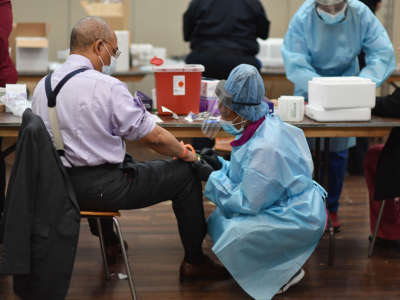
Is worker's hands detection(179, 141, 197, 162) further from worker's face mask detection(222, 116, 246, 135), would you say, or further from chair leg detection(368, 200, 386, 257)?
chair leg detection(368, 200, 386, 257)

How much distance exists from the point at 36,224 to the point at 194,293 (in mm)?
814

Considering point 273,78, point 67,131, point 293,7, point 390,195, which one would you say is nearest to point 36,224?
point 67,131

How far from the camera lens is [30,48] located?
17.1 ft

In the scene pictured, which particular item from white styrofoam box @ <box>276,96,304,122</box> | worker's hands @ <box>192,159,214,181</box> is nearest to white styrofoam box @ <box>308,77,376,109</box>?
white styrofoam box @ <box>276,96,304,122</box>

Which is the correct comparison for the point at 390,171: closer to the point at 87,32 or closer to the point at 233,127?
the point at 233,127

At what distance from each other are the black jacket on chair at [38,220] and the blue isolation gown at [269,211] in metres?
0.66

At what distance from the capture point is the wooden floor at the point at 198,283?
275 centimetres

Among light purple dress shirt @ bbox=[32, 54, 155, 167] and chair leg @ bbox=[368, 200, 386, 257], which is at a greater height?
light purple dress shirt @ bbox=[32, 54, 155, 167]

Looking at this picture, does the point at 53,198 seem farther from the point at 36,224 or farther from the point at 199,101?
the point at 199,101

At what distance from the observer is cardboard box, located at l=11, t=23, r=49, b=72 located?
514 centimetres

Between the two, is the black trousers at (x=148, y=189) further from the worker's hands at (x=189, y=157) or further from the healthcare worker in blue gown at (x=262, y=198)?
the healthcare worker in blue gown at (x=262, y=198)

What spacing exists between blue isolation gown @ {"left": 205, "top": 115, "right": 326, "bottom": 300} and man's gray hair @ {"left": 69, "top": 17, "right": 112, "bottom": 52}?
0.73m

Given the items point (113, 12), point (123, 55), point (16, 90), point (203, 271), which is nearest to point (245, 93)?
point (203, 271)

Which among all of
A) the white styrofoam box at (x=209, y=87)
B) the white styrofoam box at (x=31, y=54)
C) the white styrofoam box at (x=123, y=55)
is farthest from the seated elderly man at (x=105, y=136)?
the white styrofoam box at (x=31, y=54)
